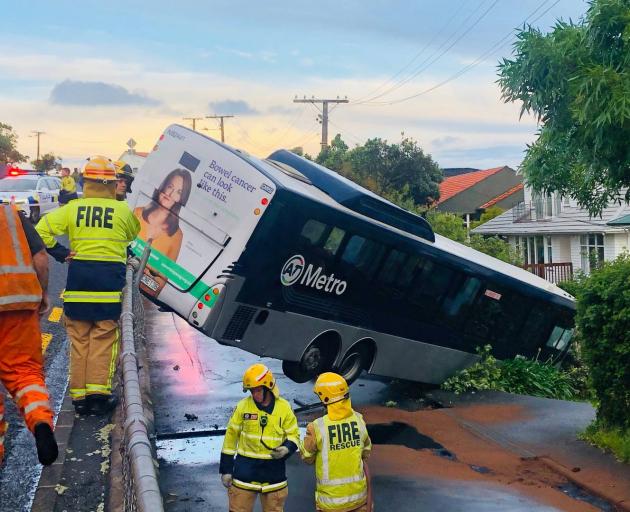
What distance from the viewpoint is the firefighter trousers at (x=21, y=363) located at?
187 inches

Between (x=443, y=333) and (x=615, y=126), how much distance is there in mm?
4932

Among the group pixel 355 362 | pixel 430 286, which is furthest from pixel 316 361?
pixel 430 286

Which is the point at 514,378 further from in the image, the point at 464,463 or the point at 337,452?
the point at 337,452

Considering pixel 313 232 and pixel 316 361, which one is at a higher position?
pixel 313 232

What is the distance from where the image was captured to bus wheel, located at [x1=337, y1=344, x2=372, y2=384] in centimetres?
1196

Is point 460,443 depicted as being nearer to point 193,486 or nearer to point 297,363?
point 297,363

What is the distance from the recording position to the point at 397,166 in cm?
4022

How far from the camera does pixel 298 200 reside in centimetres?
1021

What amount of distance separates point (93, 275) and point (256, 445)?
109 inches

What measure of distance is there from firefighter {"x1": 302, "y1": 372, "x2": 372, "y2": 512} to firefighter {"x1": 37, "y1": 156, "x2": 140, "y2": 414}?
2.40 metres

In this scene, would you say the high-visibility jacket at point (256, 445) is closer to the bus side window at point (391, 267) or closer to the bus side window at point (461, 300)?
the bus side window at point (391, 267)

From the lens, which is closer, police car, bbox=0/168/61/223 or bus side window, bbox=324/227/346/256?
bus side window, bbox=324/227/346/256

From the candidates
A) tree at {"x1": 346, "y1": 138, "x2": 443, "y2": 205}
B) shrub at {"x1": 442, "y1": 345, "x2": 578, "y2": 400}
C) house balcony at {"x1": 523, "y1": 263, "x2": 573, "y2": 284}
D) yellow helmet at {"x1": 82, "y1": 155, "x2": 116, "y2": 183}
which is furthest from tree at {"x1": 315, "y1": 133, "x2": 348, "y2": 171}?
yellow helmet at {"x1": 82, "y1": 155, "x2": 116, "y2": 183}

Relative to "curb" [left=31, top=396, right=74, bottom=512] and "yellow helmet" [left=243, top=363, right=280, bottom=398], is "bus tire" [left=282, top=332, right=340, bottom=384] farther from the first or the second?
"yellow helmet" [left=243, top=363, right=280, bottom=398]
